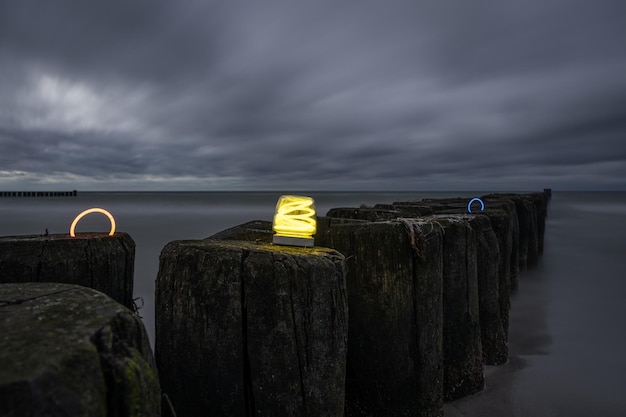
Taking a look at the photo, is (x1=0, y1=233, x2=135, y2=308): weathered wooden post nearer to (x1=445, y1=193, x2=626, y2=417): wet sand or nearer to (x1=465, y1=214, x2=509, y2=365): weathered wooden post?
(x1=445, y1=193, x2=626, y2=417): wet sand

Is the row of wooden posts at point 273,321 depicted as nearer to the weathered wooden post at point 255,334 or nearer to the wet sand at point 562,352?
the weathered wooden post at point 255,334

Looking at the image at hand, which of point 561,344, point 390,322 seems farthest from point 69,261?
point 561,344

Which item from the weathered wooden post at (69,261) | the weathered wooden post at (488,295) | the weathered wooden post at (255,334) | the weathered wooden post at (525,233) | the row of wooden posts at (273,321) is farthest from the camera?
the weathered wooden post at (525,233)

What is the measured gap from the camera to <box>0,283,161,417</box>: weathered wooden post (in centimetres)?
94

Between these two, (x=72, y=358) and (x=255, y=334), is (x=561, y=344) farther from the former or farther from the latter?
(x=72, y=358)

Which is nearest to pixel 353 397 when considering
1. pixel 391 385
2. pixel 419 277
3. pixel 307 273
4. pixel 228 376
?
pixel 391 385

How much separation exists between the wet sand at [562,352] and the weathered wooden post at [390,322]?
0.95 meters

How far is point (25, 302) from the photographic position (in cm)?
133

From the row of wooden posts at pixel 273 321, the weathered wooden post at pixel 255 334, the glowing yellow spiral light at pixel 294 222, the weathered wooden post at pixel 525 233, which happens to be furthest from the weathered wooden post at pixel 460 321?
the weathered wooden post at pixel 525 233

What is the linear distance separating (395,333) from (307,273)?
1170 mm

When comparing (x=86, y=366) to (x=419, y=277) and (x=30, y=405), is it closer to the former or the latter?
(x=30, y=405)

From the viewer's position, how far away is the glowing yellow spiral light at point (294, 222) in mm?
2439

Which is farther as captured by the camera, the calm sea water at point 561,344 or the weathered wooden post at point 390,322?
the calm sea water at point 561,344

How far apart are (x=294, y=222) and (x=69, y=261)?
4.79ft
